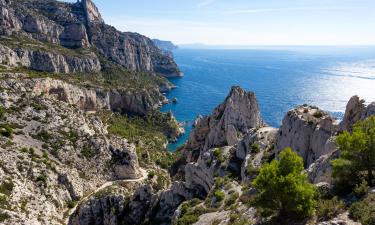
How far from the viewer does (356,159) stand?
27703mm

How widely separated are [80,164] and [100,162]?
15.9ft

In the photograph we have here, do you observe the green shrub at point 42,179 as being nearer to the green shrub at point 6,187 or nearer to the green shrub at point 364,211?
the green shrub at point 6,187

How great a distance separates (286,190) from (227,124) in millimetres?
48257

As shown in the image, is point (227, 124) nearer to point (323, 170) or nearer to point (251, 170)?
point (251, 170)

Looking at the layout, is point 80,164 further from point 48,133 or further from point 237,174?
point 237,174

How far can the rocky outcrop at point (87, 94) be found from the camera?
112m

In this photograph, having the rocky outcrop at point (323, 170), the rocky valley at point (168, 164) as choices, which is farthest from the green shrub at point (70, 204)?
the rocky outcrop at point (323, 170)

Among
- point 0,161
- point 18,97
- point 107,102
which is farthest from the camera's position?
point 107,102

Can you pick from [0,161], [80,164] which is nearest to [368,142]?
[0,161]

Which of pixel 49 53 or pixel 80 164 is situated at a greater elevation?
pixel 49 53

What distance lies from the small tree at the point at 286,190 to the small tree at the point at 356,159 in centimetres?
259

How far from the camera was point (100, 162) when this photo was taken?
88.3m

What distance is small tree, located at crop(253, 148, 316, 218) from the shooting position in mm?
26031

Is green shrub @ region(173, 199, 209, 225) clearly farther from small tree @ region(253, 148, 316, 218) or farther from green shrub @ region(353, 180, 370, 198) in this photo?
green shrub @ region(353, 180, 370, 198)
